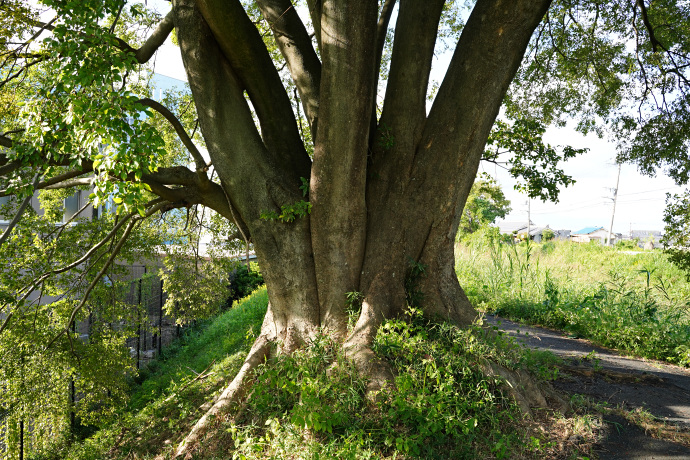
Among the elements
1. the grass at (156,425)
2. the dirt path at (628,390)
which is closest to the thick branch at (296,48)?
the grass at (156,425)

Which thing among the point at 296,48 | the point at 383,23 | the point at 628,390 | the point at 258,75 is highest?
the point at 383,23

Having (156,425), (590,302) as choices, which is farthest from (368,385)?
(590,302)

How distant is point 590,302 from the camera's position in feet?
22.2

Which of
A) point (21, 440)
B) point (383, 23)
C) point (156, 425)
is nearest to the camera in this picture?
point (156, 425)

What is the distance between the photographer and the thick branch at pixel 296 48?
4410 millimetres

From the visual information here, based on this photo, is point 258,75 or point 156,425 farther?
point 156,425

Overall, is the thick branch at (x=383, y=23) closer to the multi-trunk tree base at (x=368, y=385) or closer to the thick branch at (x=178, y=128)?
the thick branch at (x=178, y=128)

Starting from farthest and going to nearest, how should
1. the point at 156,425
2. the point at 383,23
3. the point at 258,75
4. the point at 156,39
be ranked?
1. the point at 383,23
2. the point at 156,39
3. the point at 156,425
4. the point at 258,75

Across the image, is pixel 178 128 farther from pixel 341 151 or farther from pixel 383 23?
pixel 383 23

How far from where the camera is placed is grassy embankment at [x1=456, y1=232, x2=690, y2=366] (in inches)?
235

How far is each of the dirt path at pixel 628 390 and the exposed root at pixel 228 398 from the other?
2388 mm

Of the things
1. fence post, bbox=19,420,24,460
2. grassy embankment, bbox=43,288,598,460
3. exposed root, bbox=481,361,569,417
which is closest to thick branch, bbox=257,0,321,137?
grassy embankment, bbox=43,288,598,460

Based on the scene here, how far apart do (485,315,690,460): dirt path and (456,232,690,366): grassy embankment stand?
1.19 feet

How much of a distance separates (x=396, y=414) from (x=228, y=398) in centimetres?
163
